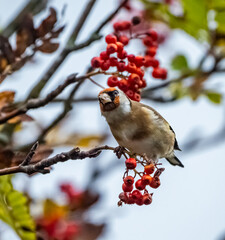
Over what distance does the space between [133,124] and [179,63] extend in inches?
52.8

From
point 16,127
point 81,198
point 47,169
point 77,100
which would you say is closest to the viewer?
point 47,169

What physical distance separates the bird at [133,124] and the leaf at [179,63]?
1.13m

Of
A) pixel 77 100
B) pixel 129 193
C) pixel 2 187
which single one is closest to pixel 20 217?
pixel 2 187

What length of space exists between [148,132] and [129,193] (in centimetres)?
42

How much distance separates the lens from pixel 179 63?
3139 mm

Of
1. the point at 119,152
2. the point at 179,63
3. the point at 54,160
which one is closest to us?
the point at 54,160

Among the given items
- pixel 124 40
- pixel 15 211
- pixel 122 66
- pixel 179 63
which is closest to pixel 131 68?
pixel 122 66

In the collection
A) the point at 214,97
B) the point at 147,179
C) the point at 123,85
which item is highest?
the point at 123,85

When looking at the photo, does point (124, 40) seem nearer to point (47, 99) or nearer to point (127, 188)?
point (47, 99)

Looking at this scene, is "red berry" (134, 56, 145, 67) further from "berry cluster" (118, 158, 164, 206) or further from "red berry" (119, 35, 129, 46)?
"berry cluster" (118, 158, 164, 206)

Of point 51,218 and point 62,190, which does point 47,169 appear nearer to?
point 51,218

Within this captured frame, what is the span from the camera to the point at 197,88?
301 centimetres

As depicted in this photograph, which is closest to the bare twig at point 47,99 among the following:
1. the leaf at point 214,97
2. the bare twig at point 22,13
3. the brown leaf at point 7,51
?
the brown leaf at point 7,51

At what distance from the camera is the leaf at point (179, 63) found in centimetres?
313
